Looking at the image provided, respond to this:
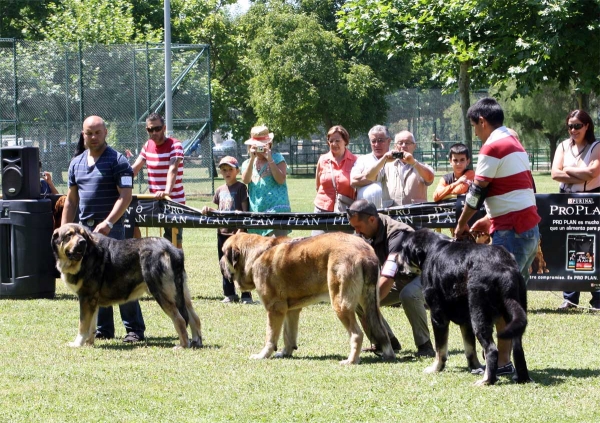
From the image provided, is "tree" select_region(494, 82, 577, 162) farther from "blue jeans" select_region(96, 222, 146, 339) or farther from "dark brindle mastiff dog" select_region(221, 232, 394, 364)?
"dark brindle mastiff dog" select_region(221, 232, 394, 364)

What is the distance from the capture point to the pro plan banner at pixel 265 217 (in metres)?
10.5

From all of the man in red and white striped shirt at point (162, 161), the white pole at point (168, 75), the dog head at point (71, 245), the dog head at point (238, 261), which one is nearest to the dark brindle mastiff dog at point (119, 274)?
the dog head at point (71, 245)

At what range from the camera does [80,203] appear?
895 cm

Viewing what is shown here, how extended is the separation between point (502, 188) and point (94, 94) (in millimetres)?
21472

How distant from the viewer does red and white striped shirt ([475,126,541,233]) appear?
679 centimetres

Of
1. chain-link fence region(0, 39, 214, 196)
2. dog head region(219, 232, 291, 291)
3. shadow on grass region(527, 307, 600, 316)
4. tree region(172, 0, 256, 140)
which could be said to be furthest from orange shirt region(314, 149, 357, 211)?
tree region(172, 0, 256, 140)

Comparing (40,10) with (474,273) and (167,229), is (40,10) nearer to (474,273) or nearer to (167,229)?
(167,229)

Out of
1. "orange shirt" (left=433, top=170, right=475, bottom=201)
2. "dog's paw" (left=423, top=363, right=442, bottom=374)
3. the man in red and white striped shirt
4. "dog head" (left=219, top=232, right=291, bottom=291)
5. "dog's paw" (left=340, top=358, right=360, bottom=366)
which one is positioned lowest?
"dog's paw" (left=340, top=358, right=360, bottom=366)

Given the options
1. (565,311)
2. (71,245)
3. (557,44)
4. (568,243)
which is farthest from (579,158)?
(557,44)

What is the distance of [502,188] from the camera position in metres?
6.88

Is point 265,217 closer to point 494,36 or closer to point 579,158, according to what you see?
point 579,158

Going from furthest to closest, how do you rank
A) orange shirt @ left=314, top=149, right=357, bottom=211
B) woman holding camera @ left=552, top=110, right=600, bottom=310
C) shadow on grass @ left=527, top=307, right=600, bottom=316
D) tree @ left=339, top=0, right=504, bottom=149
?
tree @ left=339, top=0, right=504, bottom=149, orange shirt @ left=314, top=149, right=357, bottom=211, shadow on grass @ left=527, top=307, right=600, bottom=316, woman holding camera @ left=552, top=110, right=600, bottom=310

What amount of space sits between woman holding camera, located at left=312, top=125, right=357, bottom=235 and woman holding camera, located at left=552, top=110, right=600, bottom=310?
7.72ft

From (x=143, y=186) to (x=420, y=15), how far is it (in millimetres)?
12118
